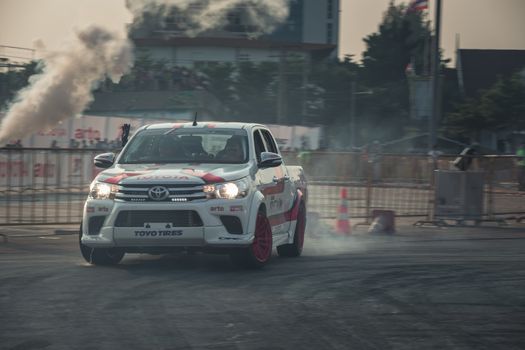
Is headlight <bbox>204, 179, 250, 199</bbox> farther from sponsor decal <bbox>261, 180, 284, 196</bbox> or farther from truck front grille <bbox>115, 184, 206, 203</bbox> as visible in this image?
sponsor decal <bbox>261, 180, 284, 196</bbox>

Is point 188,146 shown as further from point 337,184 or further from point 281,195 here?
point 337,184

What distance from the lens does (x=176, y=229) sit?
10.8 metres

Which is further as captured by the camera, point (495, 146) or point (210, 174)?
point (495, 146)

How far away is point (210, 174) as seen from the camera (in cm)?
1105

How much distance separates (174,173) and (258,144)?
1854mm

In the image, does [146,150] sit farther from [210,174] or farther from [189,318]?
[189,318]

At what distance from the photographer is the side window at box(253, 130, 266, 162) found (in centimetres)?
1232

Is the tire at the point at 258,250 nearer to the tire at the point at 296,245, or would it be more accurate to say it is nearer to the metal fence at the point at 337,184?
the tire at the point at 296,245

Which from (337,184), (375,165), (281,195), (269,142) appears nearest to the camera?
(281,195)

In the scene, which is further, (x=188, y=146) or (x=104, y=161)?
(x=188, y=146)

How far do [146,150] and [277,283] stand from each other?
2814 mm

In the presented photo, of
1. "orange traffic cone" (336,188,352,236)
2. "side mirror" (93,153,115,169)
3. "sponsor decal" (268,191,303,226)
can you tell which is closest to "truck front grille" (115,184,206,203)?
"side mirror" (93,153,115,169)

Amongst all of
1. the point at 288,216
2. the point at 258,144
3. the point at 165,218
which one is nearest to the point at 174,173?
the point at 165,218

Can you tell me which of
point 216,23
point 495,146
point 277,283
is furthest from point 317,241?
point 495,146
